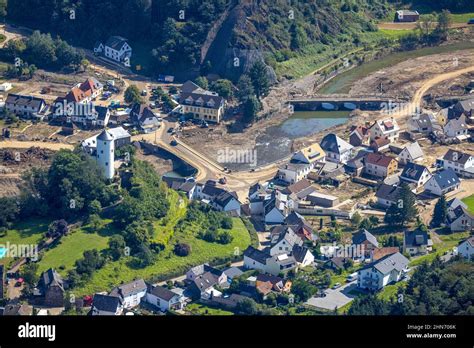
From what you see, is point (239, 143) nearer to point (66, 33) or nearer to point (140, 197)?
point (140, 197)

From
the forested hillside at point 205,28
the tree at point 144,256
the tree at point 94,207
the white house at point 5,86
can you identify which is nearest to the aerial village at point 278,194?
the white house at point 5,86

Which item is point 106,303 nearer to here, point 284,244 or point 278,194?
point 284,244

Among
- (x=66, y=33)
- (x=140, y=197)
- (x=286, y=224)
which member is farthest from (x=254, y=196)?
(x=66, y=33)

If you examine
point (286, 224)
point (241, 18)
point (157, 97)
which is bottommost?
point (286, 224)

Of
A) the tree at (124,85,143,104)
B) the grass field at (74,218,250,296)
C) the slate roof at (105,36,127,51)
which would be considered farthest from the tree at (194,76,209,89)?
the grass field at (74,218,250,296)

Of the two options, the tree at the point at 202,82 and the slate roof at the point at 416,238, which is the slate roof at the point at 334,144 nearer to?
the slate roof at the point at 416,238

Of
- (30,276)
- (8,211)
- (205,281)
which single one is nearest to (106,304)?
(30,276)

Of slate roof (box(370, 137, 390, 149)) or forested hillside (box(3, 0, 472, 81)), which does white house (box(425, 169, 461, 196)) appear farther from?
forested hillside (box(3, 0, 472, 81))
